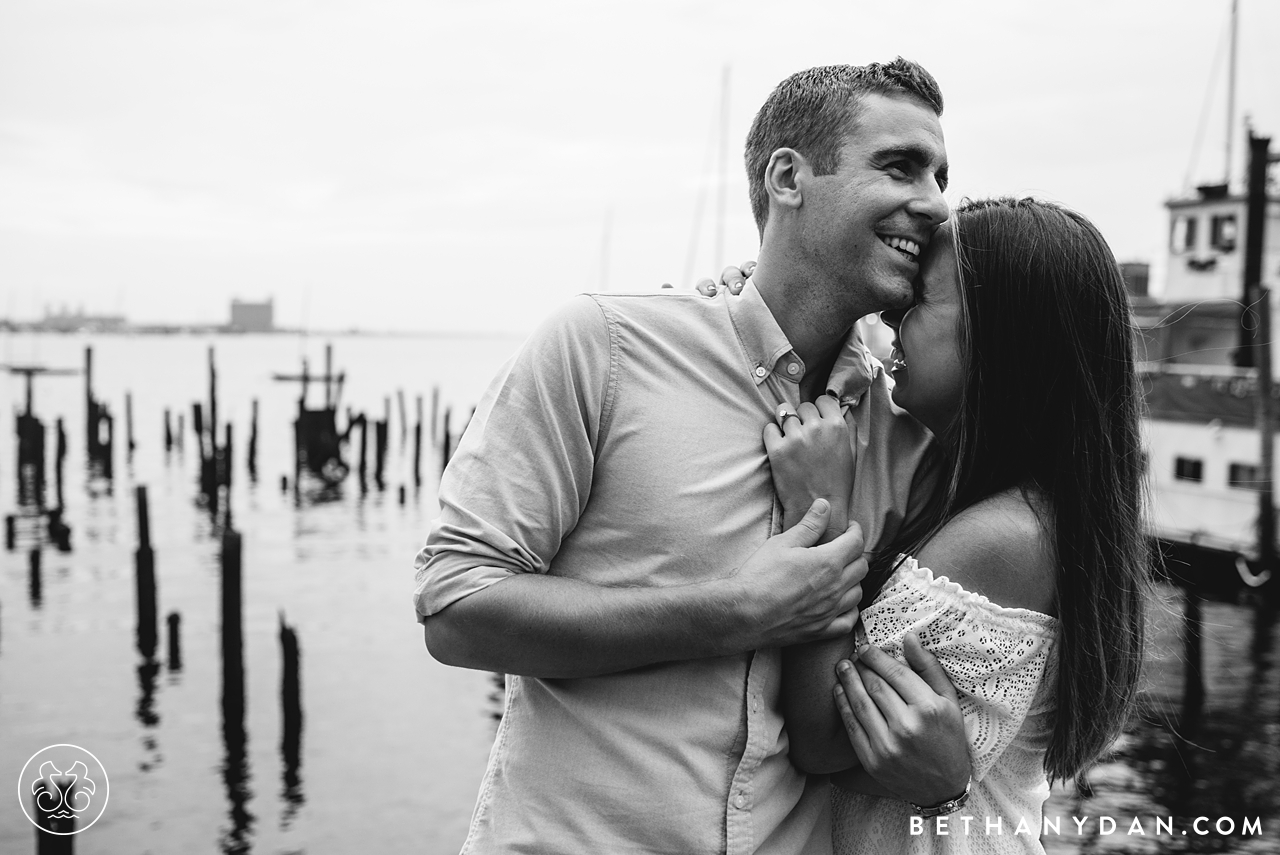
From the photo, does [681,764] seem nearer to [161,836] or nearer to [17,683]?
[161,836]

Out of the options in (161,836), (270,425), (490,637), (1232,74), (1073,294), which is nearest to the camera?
(490,637)

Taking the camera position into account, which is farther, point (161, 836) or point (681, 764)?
point (161, 836)

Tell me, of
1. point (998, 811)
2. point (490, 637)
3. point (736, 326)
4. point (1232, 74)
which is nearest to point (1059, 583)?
point (998, 811)

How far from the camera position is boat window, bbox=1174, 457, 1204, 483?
21734mm

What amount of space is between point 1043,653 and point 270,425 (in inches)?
2574

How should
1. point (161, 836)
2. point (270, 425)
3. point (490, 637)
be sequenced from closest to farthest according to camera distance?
point (490, 637), point (161, 836), point (270, 425)

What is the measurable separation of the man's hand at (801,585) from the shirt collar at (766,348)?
0.38 m

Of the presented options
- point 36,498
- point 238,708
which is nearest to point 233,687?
point 238,708

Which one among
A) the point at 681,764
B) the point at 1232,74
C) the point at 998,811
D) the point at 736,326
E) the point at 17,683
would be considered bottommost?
the point at 17,683

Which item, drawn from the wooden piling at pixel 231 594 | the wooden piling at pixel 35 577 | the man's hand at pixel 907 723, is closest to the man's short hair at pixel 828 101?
the man's hand at pixel 907 723

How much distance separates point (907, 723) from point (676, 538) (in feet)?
2.07

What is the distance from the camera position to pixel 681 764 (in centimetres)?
232

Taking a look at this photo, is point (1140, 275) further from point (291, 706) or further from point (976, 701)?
point (976, 701)

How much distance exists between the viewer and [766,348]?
2.61 m
